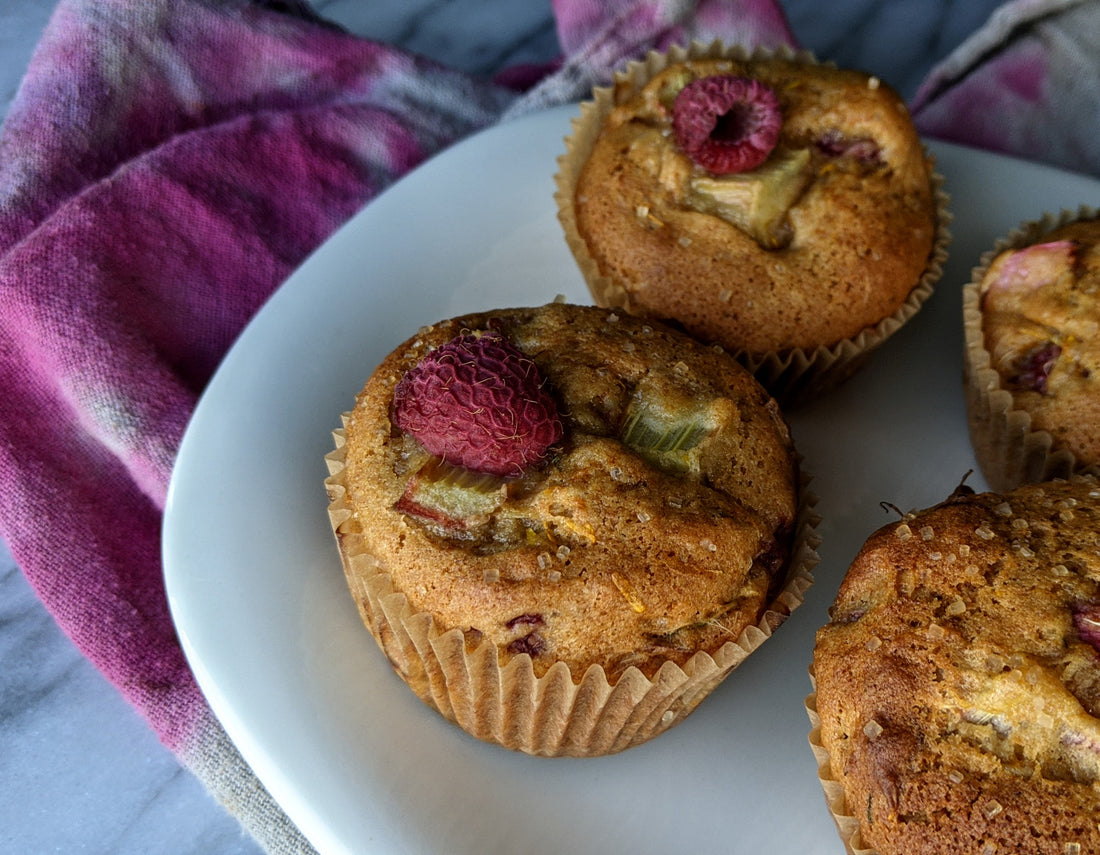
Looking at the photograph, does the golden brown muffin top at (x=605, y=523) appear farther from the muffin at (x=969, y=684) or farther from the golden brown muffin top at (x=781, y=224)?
the golden brown muffin top at (x=781, y=224)

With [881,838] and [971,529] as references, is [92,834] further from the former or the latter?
[971,529]

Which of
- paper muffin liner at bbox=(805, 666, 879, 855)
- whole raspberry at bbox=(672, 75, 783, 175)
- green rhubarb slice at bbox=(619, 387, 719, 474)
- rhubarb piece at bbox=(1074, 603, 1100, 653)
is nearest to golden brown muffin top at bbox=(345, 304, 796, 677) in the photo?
green rhubarb slice at bbox=(619, 387, 719, 474)

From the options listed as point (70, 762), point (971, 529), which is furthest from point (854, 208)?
point (70, 762)

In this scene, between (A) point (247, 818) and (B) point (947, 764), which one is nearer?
(B) point (947, 764)

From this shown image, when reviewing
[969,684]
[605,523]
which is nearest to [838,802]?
[969,684]

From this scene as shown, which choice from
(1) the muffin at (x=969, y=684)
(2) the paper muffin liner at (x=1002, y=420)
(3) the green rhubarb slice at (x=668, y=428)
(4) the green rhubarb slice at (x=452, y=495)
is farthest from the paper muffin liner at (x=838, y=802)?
(2) the paper muffin liner at (x=1002, y=420)

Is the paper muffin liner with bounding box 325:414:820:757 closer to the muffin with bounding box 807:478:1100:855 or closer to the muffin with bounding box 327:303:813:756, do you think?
the muffin with bounding box 327:303:813:756
